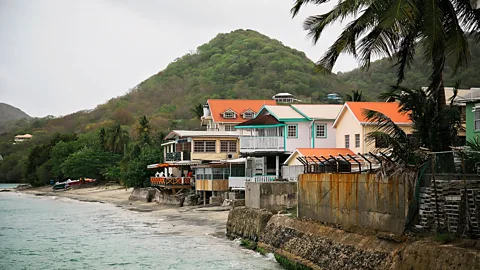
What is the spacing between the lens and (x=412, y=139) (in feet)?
70.9

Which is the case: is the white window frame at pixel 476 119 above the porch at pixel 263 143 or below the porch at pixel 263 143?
below

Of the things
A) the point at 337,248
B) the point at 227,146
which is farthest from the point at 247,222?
the point at 227,146

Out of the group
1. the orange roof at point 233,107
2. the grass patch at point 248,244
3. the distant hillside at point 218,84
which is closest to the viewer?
the grass patch at point 248,244

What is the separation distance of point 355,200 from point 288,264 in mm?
4699

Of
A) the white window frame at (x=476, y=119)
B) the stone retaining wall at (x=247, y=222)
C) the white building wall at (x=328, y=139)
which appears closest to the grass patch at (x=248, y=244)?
the stone retaining wall at (x=247, y=222)

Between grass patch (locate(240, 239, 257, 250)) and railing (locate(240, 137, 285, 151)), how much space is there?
15796 mm

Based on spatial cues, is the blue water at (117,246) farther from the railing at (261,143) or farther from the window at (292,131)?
the window at (292,131)

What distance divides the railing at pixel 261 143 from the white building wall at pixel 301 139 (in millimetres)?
591

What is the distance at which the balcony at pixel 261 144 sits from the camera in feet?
154

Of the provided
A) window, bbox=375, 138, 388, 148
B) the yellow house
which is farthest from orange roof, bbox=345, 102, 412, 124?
window, bbox=375, 138, 388, 148

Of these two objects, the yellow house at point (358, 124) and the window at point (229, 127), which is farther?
the window at point (229, 127)

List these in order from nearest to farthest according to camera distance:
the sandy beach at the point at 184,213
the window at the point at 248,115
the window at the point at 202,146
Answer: the sandy beach at the point at 184,213
the window at the point at 202,146
the window at the point at 248,115

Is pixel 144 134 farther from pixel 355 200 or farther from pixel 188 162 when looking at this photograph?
pixel 355 200

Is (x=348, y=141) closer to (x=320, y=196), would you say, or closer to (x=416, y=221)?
(x=320, y=196)
